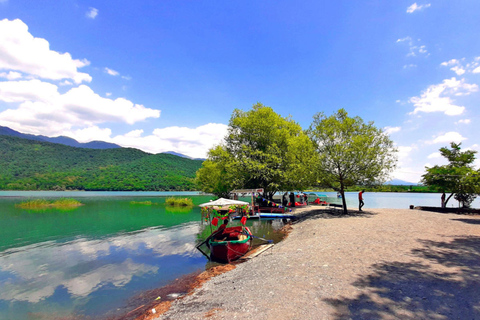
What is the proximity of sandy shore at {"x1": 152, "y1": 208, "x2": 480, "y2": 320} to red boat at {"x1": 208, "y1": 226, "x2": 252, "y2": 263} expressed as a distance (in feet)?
8.25

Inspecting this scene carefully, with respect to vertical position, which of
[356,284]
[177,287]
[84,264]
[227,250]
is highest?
[356,284]

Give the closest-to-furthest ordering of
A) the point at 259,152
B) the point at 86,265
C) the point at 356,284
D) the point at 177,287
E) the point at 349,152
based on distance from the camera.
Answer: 1. the point at 356,284
2. the point at 177,287
3. the point at 86,265
4. the point at 349,152
5. the point at 259,152

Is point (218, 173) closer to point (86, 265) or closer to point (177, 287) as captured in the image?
point (86, 265)

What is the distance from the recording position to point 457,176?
2633 cm

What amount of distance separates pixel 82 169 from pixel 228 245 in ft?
573

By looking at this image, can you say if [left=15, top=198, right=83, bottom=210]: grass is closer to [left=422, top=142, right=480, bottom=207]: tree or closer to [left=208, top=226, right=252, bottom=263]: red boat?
[left=208, top=226, right=252, bottom=263]: red boat

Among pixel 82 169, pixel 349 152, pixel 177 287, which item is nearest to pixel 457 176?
pixel 349 152

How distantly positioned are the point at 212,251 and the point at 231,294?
304 inches

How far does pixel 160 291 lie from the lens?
1198cm

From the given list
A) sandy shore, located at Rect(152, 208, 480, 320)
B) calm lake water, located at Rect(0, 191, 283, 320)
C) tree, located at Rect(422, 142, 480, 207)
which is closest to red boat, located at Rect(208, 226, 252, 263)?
calm lake water, located at Rect(0, 191, 283, 320)

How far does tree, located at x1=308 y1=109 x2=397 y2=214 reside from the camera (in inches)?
995

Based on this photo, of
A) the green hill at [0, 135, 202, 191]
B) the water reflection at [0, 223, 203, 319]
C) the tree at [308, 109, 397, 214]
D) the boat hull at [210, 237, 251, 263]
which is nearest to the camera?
the water reflection at [0, 223, 203, 319]

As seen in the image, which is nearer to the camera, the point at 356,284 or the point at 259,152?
the point at 356,284

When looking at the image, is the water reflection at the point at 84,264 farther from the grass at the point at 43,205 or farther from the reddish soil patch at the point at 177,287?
the grass at the point at 43,205
